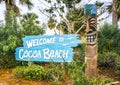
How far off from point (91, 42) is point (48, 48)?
1.51 metres

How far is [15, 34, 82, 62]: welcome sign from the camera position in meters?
10.6

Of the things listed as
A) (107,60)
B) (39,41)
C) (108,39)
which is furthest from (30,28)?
(108,39)

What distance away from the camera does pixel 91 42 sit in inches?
407

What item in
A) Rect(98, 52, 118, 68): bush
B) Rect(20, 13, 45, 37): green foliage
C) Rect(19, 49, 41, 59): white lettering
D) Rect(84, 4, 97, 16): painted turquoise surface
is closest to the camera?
Rect(84, 4, 97, 16): painted turquoise surface

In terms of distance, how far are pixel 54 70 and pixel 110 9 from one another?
18.4 m

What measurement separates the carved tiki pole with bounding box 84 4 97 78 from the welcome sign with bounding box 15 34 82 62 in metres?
0.42

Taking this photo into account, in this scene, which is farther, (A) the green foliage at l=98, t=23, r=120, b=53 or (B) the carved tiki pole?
(A) the green foliage at l=98, t=23, r=120, b=53

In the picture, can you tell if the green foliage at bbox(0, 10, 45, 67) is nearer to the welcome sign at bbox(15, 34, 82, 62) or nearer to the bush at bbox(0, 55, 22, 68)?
the bush at bbox(0, 55, 22, 68)

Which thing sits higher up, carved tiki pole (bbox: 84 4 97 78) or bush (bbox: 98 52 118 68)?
carved tiki pole (bbox: 84 4 97 78)

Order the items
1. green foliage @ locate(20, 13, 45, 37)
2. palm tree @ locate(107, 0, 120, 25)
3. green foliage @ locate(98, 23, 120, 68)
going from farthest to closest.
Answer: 1. palm tree @ locate(107, 0, 120, 25)
2. green foliage @ locate(98, 23, 120, 68)
3. green foliage @ locate(20, 13, 45, 37)

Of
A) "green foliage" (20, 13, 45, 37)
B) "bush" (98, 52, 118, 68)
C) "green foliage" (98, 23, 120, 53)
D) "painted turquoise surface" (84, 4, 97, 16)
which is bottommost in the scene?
"bush" (98, 52, 118, 68)

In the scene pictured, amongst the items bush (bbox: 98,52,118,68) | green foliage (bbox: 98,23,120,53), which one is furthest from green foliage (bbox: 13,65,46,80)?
green foliage (bbox: 98,23,120,53)

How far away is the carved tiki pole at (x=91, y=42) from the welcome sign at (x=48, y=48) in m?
0.42

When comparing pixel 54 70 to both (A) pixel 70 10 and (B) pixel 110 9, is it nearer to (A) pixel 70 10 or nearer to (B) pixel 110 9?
(A) pixel 70 10
